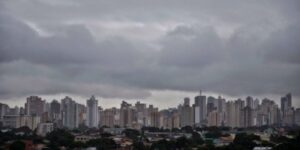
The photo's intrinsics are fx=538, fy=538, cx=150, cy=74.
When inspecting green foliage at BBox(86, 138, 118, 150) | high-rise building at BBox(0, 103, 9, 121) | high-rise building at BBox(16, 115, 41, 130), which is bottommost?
green foliage at BBox(86, 138, 118, 150)

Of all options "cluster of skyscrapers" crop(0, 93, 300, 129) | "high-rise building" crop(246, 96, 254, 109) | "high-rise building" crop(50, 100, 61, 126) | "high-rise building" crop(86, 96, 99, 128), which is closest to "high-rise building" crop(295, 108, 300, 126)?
"cluster of skyscrapers" crop(0, 93, 300, 129)

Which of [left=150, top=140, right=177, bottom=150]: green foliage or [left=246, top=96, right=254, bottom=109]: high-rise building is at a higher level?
[left=246, top=96, right=254, bottom=109]: high-rise building

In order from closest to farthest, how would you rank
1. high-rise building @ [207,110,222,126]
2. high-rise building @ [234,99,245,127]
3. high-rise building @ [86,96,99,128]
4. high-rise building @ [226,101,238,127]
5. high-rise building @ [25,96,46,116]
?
high-rise building @ [207,110,222,126] → high-rise building @ [234,99,245,127] → high-rise building @ [226,101,238,127] → high-rise building @ [86,96,99,128] → high-rise building @ [25,96,46,116]

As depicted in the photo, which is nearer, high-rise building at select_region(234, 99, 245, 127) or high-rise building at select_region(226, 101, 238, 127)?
high-rise building at select_region(234, 99, 245, 127)

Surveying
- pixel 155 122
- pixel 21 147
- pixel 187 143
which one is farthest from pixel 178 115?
pixel 21 147

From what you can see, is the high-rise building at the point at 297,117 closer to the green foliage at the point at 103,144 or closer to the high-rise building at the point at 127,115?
the high-rise building at the point at 127,115

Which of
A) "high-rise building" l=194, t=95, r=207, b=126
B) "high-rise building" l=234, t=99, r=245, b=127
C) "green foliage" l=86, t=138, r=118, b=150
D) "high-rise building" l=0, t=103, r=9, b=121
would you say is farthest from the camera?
"high-rise building" l=0, t=103, r=9, b=121

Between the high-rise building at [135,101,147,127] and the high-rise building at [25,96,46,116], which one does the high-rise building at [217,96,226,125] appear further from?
the high-rise building at [25,96,46,116]

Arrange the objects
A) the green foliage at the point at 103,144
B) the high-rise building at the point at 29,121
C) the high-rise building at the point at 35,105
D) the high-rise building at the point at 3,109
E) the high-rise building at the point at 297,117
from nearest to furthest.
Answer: the green foliage at the point at 103,144, the high-rise building at the point at 29,121, the high-rise building at the point at 35,105, the high-rise building at the point at 297,117, the high-rise building at the point at 3,109

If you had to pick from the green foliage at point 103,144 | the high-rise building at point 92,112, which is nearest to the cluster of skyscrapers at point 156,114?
the high-rise building at point 92,112
